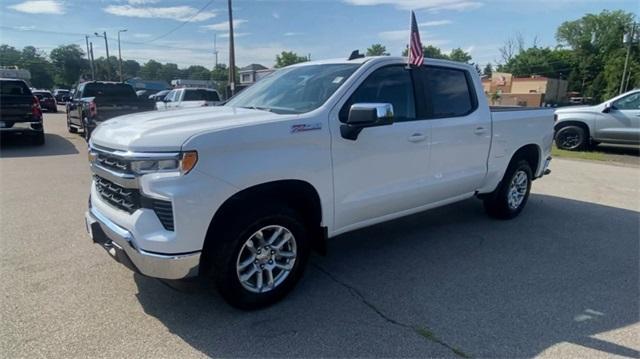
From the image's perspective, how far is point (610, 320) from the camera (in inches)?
127

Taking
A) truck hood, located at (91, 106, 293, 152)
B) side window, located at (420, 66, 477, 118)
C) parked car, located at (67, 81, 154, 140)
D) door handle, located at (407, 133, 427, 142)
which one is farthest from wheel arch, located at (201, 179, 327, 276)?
parked car, located at (67, 81, 154, 140)

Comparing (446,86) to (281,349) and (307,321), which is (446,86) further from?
(281,349)

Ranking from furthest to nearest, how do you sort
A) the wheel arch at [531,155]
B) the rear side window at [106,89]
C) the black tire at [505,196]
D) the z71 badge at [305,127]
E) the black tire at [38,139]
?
the rear side window at [106,89]
the black tire at [38,139]
the wheel arch at [531,155]
the black tire at [505,196]
the z71 badge at [305,127]

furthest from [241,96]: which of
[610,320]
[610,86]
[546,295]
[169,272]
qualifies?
[610,86]

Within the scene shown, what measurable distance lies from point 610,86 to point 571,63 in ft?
94.9

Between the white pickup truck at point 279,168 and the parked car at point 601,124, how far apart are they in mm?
9042

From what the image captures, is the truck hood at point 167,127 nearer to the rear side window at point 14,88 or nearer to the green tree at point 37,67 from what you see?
the rear side window at point 14,88

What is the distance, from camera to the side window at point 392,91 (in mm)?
3734

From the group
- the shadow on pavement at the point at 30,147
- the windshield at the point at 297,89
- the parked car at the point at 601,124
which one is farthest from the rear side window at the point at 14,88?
the parked car at the point at 601,124

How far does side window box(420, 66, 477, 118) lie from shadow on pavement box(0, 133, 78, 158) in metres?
9.77

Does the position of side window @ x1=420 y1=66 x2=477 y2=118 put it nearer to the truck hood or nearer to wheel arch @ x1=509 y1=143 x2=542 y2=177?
wheel arch @ x1=509 y1=143 x2=542 y2=177

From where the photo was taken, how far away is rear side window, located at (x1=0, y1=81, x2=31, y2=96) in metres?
11.4

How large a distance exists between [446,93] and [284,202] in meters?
2.33

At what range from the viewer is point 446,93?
4.56 m
